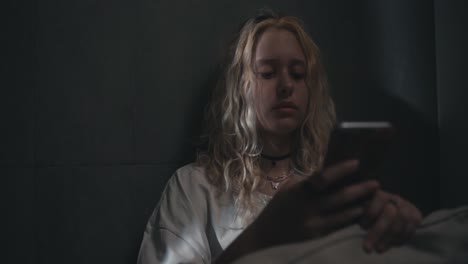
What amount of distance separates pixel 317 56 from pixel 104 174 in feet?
2.12

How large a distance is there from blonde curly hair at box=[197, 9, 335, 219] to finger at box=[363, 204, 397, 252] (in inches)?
24.6

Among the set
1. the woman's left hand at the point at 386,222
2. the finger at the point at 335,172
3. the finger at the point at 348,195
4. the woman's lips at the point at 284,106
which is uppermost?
the finger at the point at 335,172

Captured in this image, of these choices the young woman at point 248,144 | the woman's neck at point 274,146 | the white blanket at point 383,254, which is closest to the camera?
the white blanket at point 383,254

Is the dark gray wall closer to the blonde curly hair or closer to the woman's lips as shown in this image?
the blonde curly hair

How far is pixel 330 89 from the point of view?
1324 millimetres

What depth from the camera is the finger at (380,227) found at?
0.44 m

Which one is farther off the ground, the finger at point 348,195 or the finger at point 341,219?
the finger at point 348,195

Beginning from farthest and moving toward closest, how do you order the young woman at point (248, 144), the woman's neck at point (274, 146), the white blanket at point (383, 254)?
the woman's neck at point (274, 146) → the young woman at point (248, 144) → the white blanket at point (383, 254)

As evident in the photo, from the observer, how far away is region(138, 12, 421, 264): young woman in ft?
3.41

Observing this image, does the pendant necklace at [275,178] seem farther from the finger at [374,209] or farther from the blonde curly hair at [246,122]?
the finger at [374,209]

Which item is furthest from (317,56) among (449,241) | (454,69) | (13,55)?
(449,241)

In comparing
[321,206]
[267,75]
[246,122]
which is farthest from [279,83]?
[321,206]

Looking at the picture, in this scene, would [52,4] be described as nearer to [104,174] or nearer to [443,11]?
[104,174]

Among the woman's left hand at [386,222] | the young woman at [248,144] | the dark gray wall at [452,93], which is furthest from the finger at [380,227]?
the dark gray wall at [452,93]
